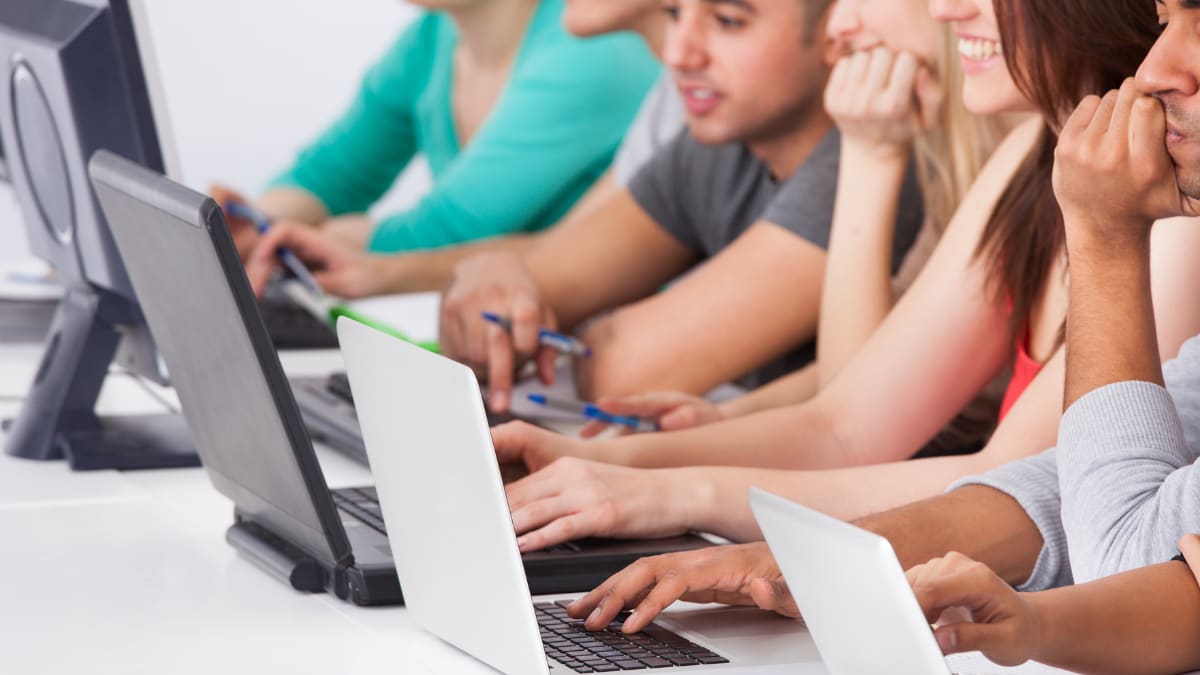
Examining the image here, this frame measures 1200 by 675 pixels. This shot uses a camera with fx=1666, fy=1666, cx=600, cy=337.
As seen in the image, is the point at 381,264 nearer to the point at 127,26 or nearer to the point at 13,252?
the point at 127,26

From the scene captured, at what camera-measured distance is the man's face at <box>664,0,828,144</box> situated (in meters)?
1.84

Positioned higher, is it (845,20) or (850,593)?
(845,20)

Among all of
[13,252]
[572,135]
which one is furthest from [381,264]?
[13,252]

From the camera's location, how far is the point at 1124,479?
99cm

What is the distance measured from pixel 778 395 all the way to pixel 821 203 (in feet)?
0.70

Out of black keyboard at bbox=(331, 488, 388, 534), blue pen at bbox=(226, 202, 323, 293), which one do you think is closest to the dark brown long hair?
black keyboard at bbox=(331, 488, 388, 534)

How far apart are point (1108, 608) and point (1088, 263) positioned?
A: 0.89 ft

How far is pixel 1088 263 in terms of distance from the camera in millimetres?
1064

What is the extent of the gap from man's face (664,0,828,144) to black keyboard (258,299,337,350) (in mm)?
536

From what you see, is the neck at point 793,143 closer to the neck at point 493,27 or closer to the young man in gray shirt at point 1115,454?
the young man in gray shirt at point 1115,454

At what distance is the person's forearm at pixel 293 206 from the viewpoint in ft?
10.0

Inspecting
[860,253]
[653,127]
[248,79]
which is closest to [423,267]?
[653,127]

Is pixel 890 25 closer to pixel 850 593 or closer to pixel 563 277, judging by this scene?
pixel 563 277

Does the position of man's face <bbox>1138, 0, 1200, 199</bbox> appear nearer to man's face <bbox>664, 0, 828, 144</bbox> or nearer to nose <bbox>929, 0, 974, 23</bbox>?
nose <bbox>929, 0, 974, 23</bbox>
